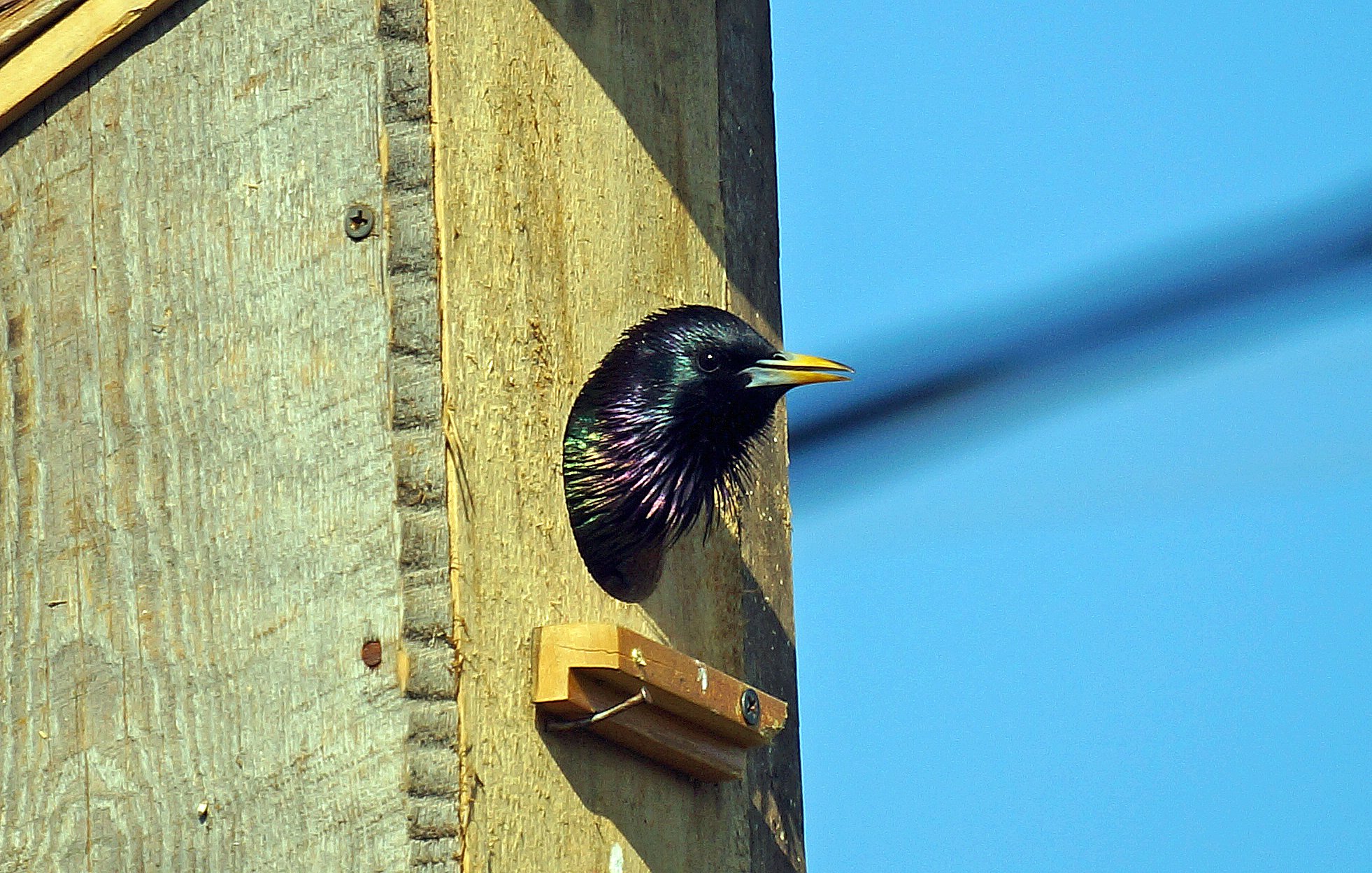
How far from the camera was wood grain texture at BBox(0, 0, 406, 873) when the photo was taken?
8.89ft

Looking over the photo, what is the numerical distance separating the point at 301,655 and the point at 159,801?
260 millimetres

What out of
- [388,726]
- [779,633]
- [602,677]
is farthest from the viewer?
[779,633]

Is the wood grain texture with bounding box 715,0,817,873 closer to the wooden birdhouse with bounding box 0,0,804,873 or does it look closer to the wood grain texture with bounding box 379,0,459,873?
the wooden birdhouse with bounding box 0,0,804,873

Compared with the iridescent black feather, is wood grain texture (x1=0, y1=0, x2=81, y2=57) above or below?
above

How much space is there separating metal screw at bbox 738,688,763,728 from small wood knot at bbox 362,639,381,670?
23.6 inches

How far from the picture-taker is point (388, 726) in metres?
2.66

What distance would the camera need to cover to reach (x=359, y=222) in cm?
A: 285

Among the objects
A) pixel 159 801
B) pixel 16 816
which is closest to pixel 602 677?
pixel 159 801

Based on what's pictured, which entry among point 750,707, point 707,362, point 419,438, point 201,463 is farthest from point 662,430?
point 201,463

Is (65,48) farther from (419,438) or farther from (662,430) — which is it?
(662,430)

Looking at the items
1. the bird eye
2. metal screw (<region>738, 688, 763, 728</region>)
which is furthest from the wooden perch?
the bird eye

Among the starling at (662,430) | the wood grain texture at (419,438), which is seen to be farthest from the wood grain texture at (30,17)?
the starling at (662,430)

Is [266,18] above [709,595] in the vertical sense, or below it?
above

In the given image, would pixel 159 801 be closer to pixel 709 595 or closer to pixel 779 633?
pixel 709 595
